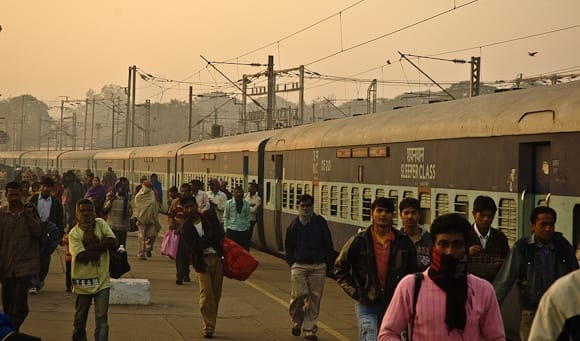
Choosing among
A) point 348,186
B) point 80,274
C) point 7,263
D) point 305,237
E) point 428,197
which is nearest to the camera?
point 80,274

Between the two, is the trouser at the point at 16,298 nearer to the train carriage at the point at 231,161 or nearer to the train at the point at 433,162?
the train at the point at 433,162

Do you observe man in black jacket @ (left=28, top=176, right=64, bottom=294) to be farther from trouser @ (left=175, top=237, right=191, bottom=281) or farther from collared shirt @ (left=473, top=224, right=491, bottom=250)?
collared shirt @ (left=473, top=224, right=491, bottom=250)

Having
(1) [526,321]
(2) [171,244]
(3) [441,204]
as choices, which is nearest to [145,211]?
(2) [171,244]

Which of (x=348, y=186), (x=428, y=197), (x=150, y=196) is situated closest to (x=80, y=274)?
(x=428, y=197)

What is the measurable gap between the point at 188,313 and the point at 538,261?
280 inches

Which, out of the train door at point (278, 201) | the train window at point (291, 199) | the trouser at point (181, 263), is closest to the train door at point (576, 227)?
the trouser at point (181, 263)

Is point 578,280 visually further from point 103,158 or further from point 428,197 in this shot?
point 103,158

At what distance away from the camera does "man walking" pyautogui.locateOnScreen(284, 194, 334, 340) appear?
12438mm

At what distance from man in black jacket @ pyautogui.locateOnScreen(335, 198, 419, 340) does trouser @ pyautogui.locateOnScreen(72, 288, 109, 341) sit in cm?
265

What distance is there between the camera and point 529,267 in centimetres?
825

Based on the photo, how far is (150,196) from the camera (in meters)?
22.6

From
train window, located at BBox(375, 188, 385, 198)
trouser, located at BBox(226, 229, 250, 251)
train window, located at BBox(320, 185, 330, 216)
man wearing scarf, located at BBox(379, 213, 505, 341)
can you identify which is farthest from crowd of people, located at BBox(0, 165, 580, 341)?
train window, located at BBox(375, 188, 385, 198)

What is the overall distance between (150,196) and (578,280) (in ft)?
62.7

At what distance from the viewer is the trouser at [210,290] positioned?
40.9 ft
